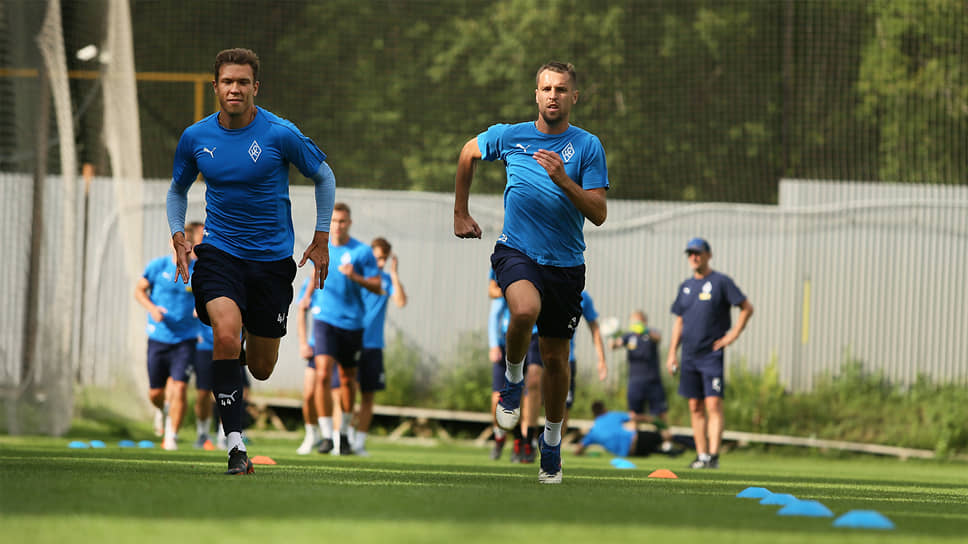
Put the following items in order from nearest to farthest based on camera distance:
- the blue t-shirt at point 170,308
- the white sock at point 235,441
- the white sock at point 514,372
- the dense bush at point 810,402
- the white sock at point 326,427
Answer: the white sock at point 235,441 → the white sock at point 514,372 → the white sock at point 326,427 → the blue t-shirt at point 170,308 → the dense bush at point 810,402

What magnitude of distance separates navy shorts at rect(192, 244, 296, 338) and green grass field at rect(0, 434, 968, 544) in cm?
86

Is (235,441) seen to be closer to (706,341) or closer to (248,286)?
(248,286)

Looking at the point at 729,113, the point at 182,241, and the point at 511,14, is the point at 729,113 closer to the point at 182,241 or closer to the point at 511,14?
the point at 511,14

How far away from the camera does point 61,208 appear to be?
52.0 feet

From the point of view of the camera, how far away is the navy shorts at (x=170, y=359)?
12758mm

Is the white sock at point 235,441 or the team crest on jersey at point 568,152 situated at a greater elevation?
the team crest on jersey at point 568,152

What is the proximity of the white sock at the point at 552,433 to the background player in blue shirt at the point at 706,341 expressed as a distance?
19.0 feet

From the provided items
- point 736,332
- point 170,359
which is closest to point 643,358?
point 736,332

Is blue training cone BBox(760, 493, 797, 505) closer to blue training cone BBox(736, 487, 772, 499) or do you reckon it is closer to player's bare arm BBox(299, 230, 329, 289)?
blue training cone BBox(736, 487, 772, 499)

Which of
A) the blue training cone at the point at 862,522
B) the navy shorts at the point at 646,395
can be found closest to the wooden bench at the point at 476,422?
the navy shorts at the point at 646,395

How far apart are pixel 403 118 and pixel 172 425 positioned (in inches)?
642

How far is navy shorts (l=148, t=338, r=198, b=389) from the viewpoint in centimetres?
1276

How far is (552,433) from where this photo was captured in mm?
7285

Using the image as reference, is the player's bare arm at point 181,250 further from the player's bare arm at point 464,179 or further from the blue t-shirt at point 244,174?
the player's bare arm at point 464,179
